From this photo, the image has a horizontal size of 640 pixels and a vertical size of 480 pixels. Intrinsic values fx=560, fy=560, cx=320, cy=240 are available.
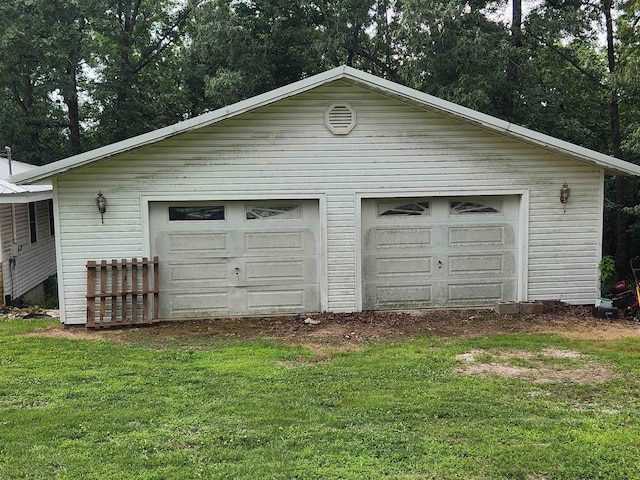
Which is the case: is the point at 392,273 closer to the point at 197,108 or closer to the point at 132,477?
the point at 132,477

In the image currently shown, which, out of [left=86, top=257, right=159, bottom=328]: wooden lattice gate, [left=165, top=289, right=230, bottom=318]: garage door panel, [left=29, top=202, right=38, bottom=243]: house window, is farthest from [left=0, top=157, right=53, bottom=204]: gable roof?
[left=165, top=289, right=230, bottom=318]: garage door panel

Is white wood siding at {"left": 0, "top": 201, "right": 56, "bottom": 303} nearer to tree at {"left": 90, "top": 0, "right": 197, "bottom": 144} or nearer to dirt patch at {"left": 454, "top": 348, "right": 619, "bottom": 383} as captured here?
tree at {"left": 90, "top": 0, "right": 197, "bottom": 144}

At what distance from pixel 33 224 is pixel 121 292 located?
22.5ft

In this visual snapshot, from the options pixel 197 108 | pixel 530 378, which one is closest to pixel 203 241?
pixel 530 378

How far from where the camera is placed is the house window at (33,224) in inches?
551

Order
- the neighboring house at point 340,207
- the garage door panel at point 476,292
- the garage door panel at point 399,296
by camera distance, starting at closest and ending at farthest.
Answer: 1. the neighboring house at point 340,207
2. the garage door panel at point 399,296
3. the garage door panel at point 476,292

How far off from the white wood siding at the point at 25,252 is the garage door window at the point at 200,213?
4.93 meters

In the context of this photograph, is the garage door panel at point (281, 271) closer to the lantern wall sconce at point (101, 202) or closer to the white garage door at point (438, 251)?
the white garage door at point (438, 251)

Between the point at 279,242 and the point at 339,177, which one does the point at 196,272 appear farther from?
the point at 339,177

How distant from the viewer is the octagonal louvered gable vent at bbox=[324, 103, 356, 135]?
30.1 feet

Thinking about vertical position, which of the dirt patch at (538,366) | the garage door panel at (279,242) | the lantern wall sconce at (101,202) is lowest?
the dirt patch at (538,366)

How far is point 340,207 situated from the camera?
30.7 ft

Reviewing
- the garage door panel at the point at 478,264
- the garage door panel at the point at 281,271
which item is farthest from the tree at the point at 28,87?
the garage door panel at the point at 478,264

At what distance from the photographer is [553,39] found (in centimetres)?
1514
